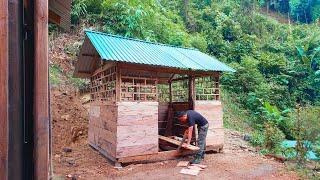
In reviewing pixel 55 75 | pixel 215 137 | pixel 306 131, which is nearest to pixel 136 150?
pixel 215 137

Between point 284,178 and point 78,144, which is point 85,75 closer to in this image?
point 78,144

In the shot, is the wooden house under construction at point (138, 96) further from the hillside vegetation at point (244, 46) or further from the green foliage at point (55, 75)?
the hillside vegetation at point (244, 46)

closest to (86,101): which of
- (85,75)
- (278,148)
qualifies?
(85,75)

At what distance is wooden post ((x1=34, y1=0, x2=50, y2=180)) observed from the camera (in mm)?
1068

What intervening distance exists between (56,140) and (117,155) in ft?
12.0

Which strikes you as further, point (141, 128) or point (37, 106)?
point (141, 128)

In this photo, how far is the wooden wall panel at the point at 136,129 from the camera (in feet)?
24.3

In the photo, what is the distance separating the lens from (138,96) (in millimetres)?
8258

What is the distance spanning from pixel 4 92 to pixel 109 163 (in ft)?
23.8

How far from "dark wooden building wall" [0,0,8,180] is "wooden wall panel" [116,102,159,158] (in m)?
6.41

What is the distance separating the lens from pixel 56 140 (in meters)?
10.0

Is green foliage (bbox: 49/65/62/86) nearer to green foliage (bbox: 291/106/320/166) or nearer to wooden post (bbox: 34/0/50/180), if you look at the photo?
green foliage (bbox: 291/106/320/166)

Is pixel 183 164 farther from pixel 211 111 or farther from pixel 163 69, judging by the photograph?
pixel 163 69

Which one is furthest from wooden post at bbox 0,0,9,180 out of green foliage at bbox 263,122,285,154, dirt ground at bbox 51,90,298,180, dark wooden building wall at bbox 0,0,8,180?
green foliage at bbox 263,122,285,154
